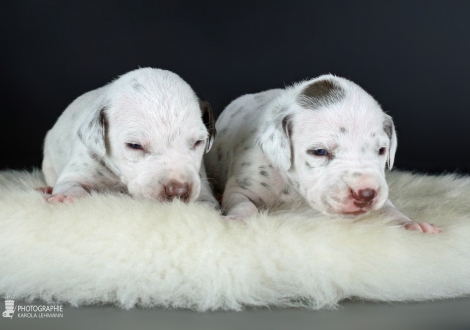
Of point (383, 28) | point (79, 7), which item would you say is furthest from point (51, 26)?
point (383, 28)

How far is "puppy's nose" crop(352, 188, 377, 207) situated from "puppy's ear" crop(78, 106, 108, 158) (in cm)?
168

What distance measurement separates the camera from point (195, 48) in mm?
8023

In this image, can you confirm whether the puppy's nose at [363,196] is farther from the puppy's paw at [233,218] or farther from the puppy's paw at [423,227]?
the puppy's paw at [233,218]

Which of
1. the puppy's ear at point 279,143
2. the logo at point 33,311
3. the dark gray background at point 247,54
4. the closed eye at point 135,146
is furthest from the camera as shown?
the dark gray background at point 247,54

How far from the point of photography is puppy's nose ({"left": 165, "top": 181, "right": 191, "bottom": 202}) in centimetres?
461

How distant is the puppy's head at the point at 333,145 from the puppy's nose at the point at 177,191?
2.27 ft

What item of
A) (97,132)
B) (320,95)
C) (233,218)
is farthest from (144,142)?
(320,95)

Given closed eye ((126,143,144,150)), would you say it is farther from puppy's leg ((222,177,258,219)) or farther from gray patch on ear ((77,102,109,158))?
puppy's leg ((222,177,258,219))

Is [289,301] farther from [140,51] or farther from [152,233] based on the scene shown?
[140,51]

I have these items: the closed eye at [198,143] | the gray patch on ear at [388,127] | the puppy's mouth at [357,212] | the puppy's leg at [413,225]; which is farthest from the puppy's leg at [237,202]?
the gray patch on ear at [388,127]

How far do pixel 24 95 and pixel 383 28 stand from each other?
386 centimetres

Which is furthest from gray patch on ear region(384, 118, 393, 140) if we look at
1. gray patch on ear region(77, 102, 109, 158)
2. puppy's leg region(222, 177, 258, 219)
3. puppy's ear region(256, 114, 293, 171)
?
gray patch on ear region(77, 102, 109, 158)

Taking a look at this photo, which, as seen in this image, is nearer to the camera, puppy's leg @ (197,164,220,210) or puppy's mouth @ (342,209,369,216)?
puppy's mouth @ (342,209,369,216)

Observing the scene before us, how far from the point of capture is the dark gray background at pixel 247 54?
25.8 ft
